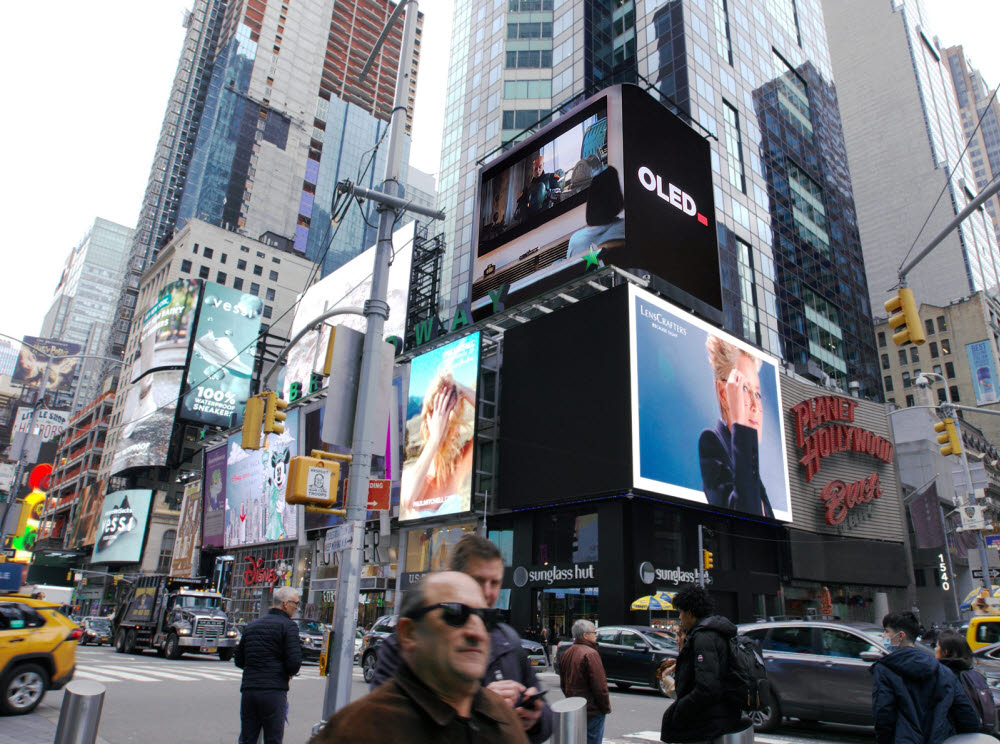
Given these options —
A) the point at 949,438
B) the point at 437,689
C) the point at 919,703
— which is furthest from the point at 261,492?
the point at 437,689

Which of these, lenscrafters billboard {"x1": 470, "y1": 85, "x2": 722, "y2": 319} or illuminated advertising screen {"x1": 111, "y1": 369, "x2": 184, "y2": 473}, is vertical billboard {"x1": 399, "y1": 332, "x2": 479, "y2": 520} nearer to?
lenscrafters billboard {"x1": 470, "y1": 85, "x2": 722, "y2": 319}

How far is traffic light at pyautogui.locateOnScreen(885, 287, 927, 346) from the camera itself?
1205cm

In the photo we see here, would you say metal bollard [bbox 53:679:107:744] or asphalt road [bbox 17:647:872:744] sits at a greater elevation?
metal bollard [bbox 53:679:107:744]

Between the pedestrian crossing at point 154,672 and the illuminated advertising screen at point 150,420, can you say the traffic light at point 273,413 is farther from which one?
the illuminated advertising screen at point 150,420

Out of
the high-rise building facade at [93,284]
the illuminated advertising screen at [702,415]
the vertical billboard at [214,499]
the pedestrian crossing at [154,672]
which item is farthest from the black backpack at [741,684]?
the high-rise building facade at [93,284]

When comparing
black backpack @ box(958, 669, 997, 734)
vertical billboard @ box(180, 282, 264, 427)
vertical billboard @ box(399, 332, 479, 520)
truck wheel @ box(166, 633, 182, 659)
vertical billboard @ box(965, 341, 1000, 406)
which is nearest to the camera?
black backpack @ box(958, 669, 997, 734)

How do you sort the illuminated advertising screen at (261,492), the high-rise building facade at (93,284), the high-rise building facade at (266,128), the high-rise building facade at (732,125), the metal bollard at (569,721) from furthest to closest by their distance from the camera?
Result: the high-rise building facade at (93,284) → the high-rise building facade at (266,128) → the high-rise building facade at (732,125) → the illuminated advertising screen at (261,492) → the metal bollard at (569,721)

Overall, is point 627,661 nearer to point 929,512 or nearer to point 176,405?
point 929,512

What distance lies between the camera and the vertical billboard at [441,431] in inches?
1372

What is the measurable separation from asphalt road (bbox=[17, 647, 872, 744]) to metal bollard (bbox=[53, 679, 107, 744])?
5.38 metres

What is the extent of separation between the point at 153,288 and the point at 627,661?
9540cm

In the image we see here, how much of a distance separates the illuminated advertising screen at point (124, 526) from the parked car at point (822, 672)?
78.1 meters

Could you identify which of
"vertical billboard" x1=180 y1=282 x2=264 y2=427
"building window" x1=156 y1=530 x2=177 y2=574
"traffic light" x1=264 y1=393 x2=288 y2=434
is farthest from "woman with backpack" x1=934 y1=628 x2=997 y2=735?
"building window" x1=156 y1=530 x2=177 y2=574

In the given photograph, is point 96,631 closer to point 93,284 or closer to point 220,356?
point 220,356
